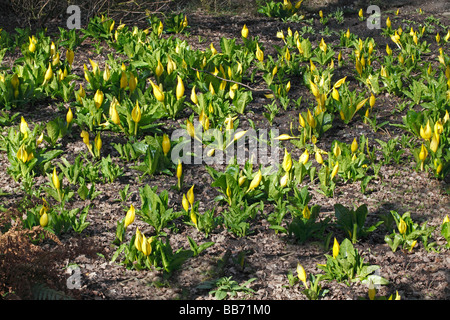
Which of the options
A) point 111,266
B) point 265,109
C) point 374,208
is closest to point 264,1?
point 265,109

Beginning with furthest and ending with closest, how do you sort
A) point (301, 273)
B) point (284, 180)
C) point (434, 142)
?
point (434, 142), point (284, 180), point (301, 273)

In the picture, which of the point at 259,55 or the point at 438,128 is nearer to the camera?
the point at 438,128

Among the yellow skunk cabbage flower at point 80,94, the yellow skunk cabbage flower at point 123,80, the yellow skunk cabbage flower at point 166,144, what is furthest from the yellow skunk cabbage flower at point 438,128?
the yellow skunk cabbage flower at point 80,94

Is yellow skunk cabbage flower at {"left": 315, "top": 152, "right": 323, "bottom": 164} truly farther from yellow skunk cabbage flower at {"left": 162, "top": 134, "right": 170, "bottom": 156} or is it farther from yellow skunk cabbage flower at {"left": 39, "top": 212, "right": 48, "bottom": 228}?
yellow skunk cabbage flower at {"left": 39, "top": 212, "right": 48, "bottom": 228}

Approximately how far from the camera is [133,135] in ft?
13.6

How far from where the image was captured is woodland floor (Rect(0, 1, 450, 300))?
9.07 ft

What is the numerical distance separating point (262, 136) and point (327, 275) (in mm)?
1626

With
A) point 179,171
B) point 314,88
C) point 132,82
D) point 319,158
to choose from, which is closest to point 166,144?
point 179,171

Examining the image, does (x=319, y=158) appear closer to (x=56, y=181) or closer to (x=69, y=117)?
(x=56, y=181)

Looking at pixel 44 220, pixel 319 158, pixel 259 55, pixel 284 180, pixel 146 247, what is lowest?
pixel 146 247

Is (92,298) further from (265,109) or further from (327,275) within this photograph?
(265,109)

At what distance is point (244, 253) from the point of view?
306cm

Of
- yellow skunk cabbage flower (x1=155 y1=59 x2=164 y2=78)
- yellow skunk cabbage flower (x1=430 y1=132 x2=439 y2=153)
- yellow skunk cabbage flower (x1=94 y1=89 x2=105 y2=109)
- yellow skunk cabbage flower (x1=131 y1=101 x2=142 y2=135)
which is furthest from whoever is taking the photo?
yellow skunk cabbage flower (x1=155 y1=59 x2=164 y2=78)

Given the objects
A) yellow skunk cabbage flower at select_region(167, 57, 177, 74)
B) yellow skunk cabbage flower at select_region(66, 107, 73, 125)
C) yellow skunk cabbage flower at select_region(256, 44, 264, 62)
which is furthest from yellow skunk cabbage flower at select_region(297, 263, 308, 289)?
yellow skunk cabbage flower at select_region(256, 44, 264, 62)
